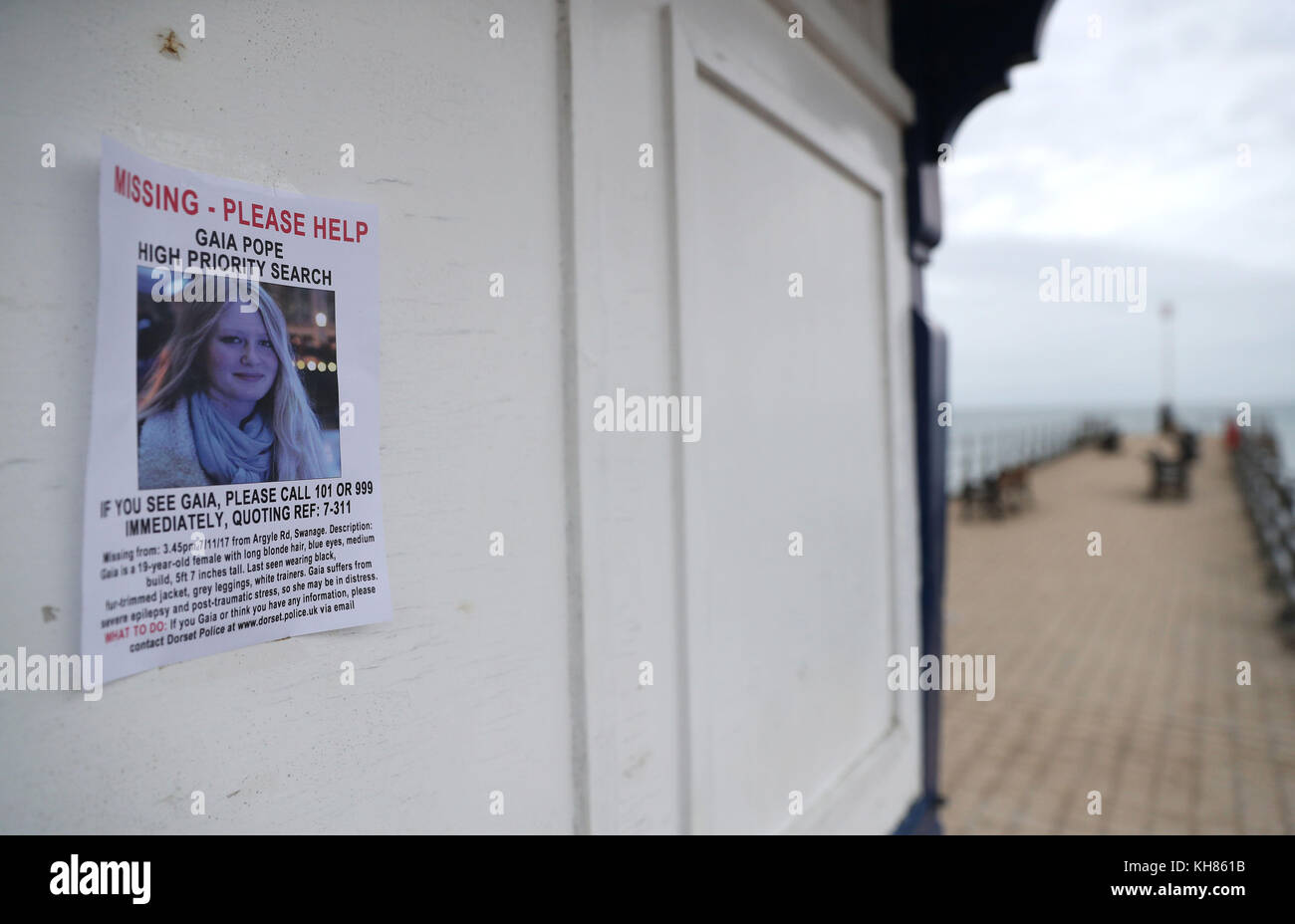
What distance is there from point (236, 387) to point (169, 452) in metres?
0.10

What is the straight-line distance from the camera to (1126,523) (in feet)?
39.3

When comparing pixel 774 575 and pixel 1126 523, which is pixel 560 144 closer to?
→ pixel 774 575

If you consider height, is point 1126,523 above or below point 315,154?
below

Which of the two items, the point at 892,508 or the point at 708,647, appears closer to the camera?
the point at 708,647

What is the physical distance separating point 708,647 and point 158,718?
932 mm

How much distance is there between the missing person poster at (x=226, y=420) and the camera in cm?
70

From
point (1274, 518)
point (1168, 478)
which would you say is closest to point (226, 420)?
point (1274, 518)

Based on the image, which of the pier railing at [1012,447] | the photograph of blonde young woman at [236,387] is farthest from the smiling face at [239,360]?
the pier railing at [1012,447]

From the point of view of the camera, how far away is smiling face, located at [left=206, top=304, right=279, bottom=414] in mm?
783

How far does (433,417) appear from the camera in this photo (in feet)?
3.19

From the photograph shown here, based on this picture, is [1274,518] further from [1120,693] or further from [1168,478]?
[1168,478]

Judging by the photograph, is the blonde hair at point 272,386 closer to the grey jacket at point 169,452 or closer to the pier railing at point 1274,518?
the grey jacket at point 169,452

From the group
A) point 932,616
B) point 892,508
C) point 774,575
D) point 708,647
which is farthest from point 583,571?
point 932,616

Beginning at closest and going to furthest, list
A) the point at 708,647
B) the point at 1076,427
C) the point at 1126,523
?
the point at 708,647
the point at 1126,523
the point at 1076,427
